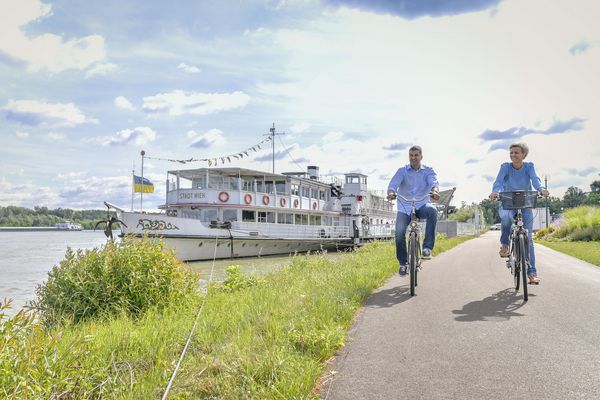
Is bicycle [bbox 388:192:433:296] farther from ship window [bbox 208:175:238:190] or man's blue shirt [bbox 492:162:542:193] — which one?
ship window [bbox 208:175:238:190]

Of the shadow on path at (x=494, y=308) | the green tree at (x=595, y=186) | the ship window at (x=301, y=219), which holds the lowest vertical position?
the shadow on path at (x=494, y=308)

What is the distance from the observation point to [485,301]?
602 centimetres

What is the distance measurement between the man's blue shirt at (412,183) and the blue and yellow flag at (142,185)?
19366 millimetres

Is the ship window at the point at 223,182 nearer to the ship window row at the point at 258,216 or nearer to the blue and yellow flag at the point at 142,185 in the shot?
the ship window row at the point at 258,216

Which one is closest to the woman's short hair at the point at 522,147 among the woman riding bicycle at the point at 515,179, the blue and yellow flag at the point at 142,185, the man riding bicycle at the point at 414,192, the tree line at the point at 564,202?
the woman riding bicycle at the point at 515,179

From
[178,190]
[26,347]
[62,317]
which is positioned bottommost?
[62,317]

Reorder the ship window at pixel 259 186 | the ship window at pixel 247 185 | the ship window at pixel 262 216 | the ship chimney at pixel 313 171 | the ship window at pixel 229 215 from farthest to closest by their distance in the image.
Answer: the ship chimney at pixel 313 171, the ship window at pixel 259 186, the ship window at pixel 262 216, the ship window at pixel 247 185, the ship window at pixel 229 215

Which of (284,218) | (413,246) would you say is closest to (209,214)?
(284,218)

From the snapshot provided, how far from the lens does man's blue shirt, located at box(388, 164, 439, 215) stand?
23.9ft

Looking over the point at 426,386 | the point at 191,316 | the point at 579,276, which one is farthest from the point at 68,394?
the point at 579,276

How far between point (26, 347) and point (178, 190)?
24.5 meters

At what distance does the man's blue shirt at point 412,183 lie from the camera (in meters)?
7.29

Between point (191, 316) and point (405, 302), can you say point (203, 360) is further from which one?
point (405, 302)

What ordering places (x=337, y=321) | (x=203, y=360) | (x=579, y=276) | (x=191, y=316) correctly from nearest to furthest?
(x=203, y=360) < (x=337, y=321) < (x=191, y=316) < (x=579, y=276)
